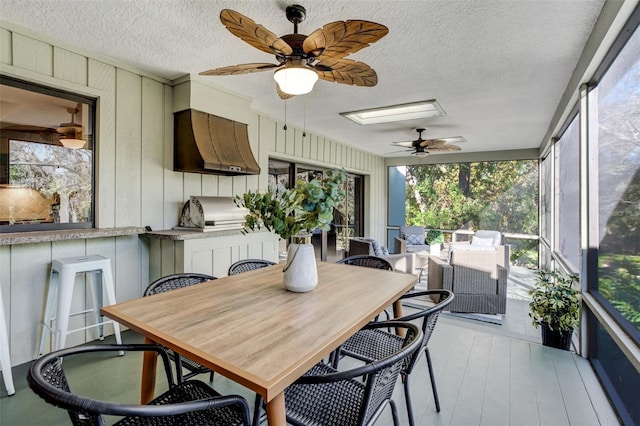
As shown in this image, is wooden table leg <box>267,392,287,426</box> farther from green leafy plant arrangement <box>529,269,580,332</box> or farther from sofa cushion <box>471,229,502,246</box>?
sofa cushion <box>471,229,502,246</box>

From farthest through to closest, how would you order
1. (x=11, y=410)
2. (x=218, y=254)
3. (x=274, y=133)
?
(x=274, y=133) < (x=218, y=254) < (x=11, y=410)

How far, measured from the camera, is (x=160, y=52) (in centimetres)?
258

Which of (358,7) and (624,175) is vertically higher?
(358,7)

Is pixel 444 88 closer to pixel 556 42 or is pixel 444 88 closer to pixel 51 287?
pixel 556 42

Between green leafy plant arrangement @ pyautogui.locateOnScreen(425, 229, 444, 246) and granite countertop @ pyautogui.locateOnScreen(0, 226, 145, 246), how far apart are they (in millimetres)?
6146

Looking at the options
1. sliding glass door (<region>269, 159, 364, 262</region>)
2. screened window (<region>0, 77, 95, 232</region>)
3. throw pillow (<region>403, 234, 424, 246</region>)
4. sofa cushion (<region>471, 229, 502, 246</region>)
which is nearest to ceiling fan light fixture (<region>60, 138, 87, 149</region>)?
screened window (<region>0, 77, 95, 232</region>)

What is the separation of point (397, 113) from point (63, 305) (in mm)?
3946

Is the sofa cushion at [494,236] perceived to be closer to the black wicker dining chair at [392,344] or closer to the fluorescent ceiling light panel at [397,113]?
the fluorescent ceiling light panel at [397,113]

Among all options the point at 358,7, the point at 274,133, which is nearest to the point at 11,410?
the point at 358,7

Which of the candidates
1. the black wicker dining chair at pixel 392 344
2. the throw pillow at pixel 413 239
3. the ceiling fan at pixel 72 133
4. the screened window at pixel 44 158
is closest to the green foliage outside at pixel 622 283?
the black wicker dining chair at pixel 392 344

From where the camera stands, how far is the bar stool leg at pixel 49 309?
239 centimetres

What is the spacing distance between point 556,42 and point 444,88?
1.04 meters

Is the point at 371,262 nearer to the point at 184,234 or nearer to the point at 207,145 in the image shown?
the point at 184,234

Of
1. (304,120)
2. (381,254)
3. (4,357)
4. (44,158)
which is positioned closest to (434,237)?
(381,254)
